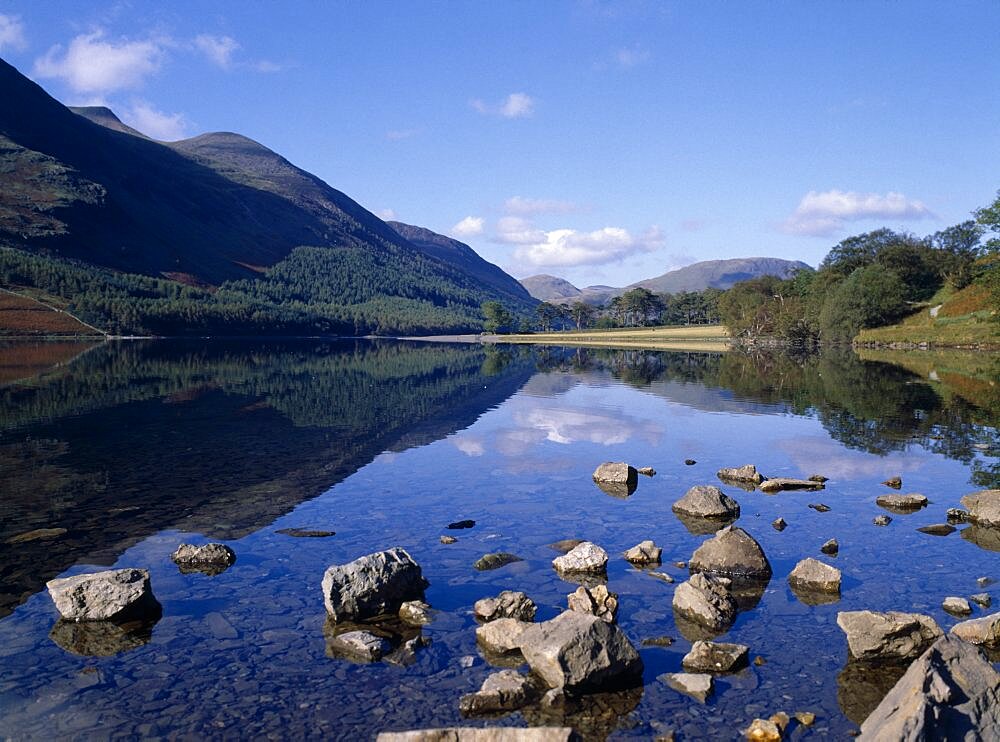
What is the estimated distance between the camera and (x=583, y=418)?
185 ft

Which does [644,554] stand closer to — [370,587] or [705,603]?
[705,603]

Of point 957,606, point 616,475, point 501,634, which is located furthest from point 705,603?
point 616,475

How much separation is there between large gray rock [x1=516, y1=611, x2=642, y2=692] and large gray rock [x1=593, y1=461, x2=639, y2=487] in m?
17.9

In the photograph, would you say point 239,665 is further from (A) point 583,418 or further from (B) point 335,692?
(A) point 583,418

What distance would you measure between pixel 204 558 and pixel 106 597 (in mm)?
4188

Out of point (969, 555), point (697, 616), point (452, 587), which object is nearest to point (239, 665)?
point (452, 587)

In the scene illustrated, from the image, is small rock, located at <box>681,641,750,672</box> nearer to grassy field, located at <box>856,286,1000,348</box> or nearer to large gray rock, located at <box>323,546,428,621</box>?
large gray rock, located at <box>323,546,428,621</box>

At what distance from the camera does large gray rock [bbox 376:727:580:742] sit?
36.9ft

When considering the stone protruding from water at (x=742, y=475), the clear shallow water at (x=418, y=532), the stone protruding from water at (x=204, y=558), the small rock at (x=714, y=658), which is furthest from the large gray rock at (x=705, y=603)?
the stone protruding from water at (x=742, y=475)

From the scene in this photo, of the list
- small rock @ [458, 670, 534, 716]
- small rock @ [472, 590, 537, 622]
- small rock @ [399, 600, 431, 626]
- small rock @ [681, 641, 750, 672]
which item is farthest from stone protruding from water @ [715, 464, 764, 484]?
small rock @ [458, 670, 534, 716]

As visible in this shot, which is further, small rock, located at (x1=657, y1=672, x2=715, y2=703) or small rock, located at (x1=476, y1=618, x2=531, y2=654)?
small rock, located at (x1=476, y1=618, x2=531, y2=654)

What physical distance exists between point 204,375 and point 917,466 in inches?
3424

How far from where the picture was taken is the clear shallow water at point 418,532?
1413 cm

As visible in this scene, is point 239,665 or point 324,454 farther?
point 324,454
